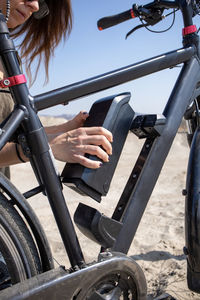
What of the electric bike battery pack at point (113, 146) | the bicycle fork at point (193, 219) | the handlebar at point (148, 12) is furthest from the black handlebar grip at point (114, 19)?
the bicycle fork at point (193, 219)

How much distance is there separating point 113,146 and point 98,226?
12.7 inches

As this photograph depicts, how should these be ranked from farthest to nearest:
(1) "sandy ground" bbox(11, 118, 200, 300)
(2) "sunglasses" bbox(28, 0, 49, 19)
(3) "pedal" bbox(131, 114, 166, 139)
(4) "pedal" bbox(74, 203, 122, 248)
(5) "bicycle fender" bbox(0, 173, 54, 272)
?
1. (1) "sandy ground" bbox(11, 118, 200, 300)
2. (2) "sunglasses" bbox(28, 0, 49, 19)
3. (3) "pedal" bbox(131, 114, 166, 139)
4. (4) "pedal" bbox(74, 203, 122, 248)
5. (5) "bicycle fender" bbox(0, 173, 54, 272)

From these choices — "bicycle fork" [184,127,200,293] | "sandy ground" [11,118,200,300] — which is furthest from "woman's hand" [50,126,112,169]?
"sandy ground" [11,118,200,300]

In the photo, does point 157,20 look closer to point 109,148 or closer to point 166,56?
point 166,56

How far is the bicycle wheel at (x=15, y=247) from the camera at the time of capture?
1.05 meters

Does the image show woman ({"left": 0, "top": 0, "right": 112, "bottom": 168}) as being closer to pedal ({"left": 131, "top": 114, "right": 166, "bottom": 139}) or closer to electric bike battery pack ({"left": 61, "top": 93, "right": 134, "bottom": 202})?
electric bike battery pack ({"left": 61, "top": 93, "right": 134, "bottom": 202})

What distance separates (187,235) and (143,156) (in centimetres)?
43

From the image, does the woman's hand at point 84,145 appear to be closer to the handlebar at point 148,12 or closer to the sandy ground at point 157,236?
the handlebar at point 148,12

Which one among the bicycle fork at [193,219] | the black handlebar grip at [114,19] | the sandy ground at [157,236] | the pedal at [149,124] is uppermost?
the black handlebar grip at [114,19]

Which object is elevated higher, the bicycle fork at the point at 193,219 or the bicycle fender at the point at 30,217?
the bicycle fender at the point at 30,217

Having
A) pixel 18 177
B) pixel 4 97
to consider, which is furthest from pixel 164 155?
pixel 18 177

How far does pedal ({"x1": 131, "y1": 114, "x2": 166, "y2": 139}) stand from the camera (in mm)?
1325

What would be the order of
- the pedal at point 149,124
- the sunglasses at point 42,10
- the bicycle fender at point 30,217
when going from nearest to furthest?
1. the bicycle fender at point 30,217
2. the pedal at point 149,124
3. the sunglasses at point 42,10

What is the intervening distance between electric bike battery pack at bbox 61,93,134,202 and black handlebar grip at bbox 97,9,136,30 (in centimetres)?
59
